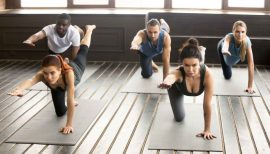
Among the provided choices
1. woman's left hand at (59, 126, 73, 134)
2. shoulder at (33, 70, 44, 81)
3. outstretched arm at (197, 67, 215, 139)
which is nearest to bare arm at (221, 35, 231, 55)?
outstretched arm at (197, 67, 215, 139)

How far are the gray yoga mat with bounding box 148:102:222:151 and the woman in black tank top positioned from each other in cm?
10

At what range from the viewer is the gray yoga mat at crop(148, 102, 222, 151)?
328 cm

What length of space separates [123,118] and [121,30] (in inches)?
111

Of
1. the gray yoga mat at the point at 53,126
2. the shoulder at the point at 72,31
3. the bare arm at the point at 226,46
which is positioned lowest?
the gray yoga mat at the point at 53,126

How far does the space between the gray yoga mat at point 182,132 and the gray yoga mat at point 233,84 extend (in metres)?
0.65

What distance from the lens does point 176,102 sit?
3740mm

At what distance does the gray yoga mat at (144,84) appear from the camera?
488cm

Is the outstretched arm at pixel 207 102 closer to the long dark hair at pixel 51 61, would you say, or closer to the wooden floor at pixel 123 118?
the wooden floor at pixel 123 118

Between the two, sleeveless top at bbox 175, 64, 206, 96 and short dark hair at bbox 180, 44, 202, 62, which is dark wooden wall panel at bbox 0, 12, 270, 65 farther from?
short dark hair at bbox 180, 44, 202, 62

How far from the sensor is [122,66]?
6.40 meters

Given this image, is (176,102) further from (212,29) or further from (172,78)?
(212,29)

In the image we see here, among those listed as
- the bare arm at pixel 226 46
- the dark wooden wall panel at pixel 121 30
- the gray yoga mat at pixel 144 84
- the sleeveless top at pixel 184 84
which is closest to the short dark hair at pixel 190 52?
the sleeveless top at pixel 184 84

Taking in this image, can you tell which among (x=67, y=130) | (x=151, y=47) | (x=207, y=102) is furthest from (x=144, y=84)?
(x=207, y=102)

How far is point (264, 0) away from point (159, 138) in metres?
4.28
